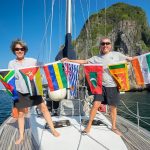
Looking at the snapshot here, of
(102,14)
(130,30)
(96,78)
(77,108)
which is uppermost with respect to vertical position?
(102,14)

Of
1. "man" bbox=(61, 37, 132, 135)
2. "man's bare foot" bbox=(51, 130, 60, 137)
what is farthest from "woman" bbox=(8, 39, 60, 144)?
"man" bbox=(61, 37, 132, 135)

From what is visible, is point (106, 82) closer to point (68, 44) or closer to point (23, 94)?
point (23, 94)

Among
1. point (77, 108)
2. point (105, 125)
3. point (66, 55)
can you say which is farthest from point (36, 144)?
point (66, 55)

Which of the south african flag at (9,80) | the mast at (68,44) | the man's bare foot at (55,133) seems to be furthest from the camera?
the mast at (68,44)

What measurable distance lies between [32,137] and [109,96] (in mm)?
2156

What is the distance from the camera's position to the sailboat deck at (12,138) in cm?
643

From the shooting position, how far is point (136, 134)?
7562mm

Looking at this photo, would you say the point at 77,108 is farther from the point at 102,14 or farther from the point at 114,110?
the point at 102,14

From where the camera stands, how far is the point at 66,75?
259 inches

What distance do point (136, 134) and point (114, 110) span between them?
1.31 meters

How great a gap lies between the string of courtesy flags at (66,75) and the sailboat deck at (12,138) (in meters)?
1.14

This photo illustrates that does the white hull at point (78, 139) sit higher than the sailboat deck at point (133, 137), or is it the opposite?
the white hull at point (78, 139)

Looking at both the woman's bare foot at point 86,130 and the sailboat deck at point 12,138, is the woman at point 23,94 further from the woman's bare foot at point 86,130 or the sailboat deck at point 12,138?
the sailboat deck at point 12,138

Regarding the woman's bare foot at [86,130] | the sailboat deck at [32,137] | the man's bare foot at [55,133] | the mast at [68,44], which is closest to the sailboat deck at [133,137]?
the sailboat deck at [32,137]
